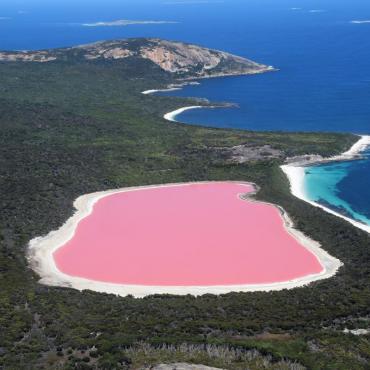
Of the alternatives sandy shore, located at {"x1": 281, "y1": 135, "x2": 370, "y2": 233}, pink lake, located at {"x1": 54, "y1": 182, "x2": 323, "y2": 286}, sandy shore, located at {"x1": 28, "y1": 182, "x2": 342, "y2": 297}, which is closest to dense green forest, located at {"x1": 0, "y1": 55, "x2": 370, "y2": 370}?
sandy shore, located at {"x1": 28, "y1": 182, "x2": 342, "y2": 297}

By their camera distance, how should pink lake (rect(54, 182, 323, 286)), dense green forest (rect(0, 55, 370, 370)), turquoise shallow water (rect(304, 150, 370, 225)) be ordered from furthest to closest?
1. turquoise shallow water (rect(304, 150, 370, 225))
2. pink lake (rect(54, 182, 323, 286))
3. dense green forest (rect(0, 55, 370, 370))

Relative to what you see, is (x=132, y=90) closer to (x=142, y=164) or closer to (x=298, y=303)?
(x=142, y=164)

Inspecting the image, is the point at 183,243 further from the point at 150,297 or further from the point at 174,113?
the point at 174,113

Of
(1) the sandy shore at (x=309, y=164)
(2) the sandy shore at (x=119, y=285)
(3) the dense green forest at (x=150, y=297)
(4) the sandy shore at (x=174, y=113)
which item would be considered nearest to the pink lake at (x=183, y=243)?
(2) the sandy shore at (x=119, y=285)

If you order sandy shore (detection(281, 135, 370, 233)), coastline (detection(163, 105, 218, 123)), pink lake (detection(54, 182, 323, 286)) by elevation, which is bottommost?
A: coastline (detection(163, 105, 218, 123))

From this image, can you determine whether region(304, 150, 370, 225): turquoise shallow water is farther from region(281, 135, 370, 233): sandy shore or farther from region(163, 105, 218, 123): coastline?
region(163, 105, 218, 123): coastline
